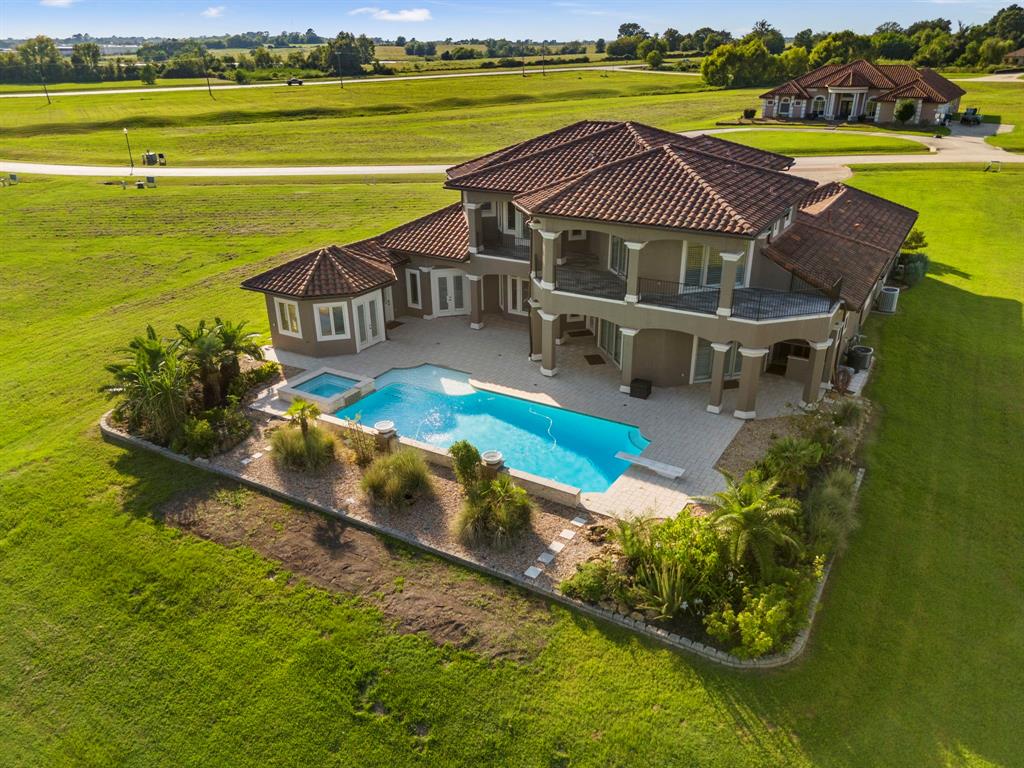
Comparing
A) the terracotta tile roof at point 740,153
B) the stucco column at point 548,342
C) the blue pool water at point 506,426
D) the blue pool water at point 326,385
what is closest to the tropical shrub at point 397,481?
the blue pool water at point 506,426

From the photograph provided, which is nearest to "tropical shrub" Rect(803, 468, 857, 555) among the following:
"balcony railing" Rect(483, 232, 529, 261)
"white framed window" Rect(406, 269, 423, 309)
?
"balcony railing" Rect(483, 232, 529, 261)

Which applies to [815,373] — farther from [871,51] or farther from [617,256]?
[871,51]

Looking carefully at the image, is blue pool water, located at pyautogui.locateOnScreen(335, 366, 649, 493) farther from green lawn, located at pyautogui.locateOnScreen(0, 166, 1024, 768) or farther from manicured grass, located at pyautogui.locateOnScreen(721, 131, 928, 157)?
manicured grass, located at pyautogui.locateOnScreen(721, 131, 928, 157)

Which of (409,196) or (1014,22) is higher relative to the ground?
(1014,22)

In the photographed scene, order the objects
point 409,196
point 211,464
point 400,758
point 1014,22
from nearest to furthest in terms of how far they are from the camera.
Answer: point 400,758
point 211,464
point 409,196
point 1014,22

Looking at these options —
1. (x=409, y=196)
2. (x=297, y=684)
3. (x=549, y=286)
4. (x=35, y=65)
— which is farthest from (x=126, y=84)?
(x=297, y=684)

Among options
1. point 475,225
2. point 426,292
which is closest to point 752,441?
point 475,225

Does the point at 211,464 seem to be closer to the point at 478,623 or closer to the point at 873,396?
the point at 478,623

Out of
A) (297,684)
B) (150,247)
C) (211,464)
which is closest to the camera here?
(297,684)
